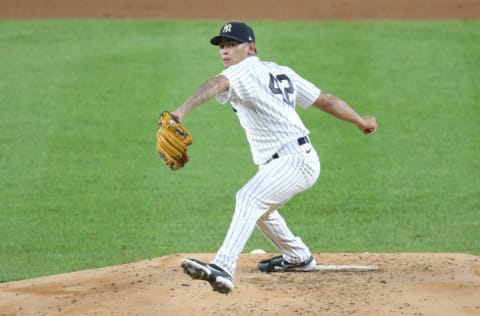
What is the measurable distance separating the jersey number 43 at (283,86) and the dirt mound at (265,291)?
128 cm

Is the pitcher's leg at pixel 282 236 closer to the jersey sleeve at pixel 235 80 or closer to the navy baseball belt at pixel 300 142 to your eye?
the navy baseball belt at pixel 300 142

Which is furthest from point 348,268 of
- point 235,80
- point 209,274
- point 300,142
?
point 235,80

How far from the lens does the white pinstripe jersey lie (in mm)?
6504

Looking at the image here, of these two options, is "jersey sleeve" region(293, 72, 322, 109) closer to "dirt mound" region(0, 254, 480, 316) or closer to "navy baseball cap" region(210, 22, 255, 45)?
"navy baseball cap" region(210, 22, 255, 45)

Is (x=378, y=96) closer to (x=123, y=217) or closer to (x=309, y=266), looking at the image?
(x=123, y=217)

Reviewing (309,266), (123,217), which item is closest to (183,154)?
(309,266)

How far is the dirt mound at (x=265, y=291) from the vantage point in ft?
21.4

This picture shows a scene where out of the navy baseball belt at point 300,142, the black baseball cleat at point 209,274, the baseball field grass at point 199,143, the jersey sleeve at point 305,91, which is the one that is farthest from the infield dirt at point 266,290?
the jersey sleeve at point 305,91

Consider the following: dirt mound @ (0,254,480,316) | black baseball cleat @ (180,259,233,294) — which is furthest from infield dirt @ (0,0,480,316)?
black baseball cleat @ (180,259,233,294)

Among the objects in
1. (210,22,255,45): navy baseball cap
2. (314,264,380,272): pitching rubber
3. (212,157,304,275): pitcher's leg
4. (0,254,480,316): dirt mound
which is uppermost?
(210,22,255,45): navy baseball cap

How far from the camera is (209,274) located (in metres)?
6.16

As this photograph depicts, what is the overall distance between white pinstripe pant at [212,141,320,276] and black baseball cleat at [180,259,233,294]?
11 centimetres

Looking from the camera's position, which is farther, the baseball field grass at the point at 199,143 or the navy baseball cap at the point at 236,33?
Answer: the baseball field grass at the point at 199,143

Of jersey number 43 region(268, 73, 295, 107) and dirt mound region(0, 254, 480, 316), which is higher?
jersey number 43 region(268, 73, 295, 107)
